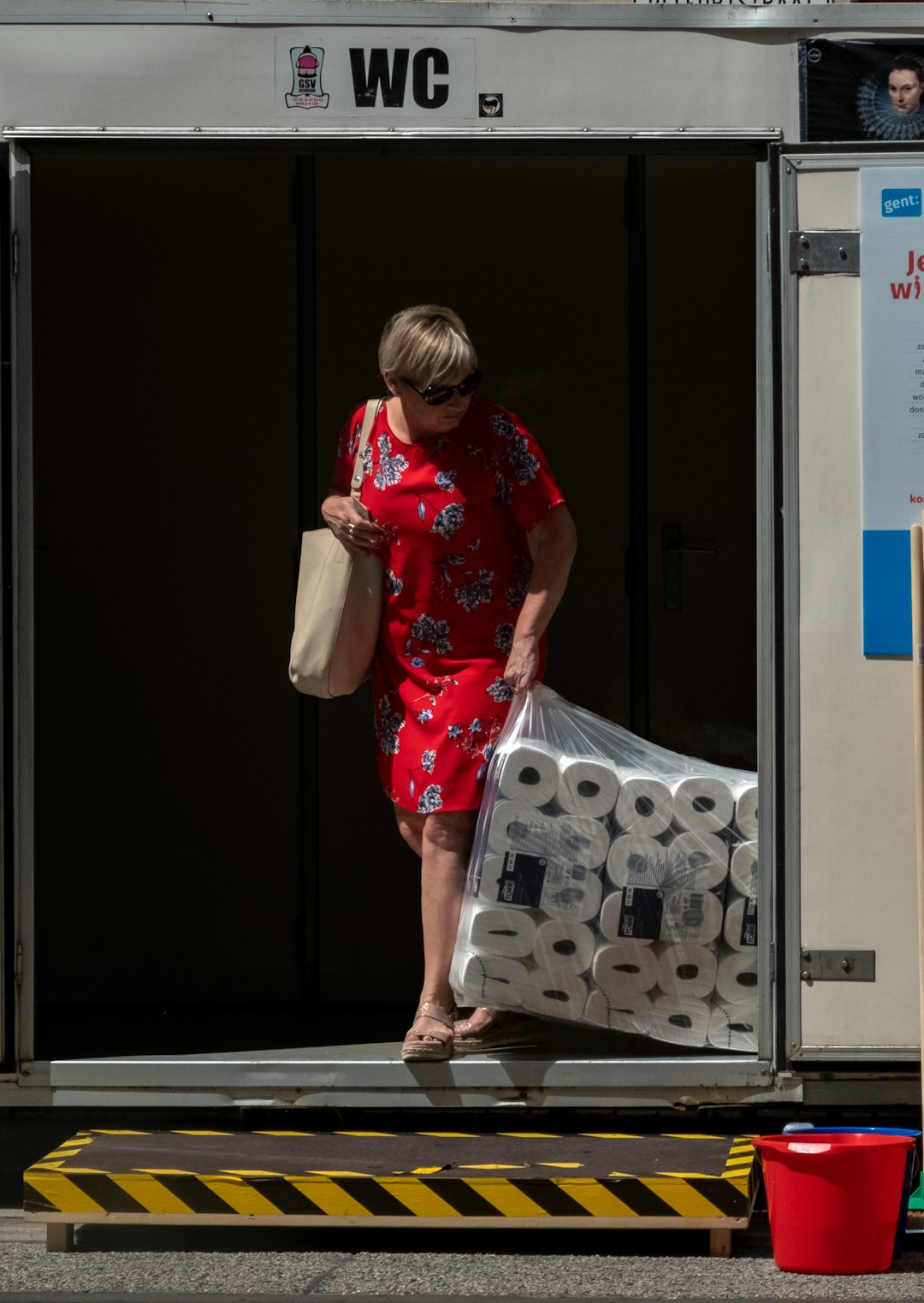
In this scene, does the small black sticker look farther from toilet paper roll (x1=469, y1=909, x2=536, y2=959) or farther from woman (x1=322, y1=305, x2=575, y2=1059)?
woman (x1=322, y1=305, x2=575, y2=1059)

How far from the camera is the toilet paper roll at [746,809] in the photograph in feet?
14.4

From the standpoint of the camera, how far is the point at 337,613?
14.7ft

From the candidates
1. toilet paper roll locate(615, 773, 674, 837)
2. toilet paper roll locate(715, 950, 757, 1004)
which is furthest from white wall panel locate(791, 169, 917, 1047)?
toilet paper roll locate(615, 773, 674, 837)

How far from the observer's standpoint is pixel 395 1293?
3674 mm

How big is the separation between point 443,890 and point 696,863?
580 mm

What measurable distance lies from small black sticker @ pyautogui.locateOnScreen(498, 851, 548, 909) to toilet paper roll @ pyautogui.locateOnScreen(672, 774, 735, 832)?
1.10 ft

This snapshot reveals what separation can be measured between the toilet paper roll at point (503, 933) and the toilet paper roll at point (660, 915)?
6.7 inches

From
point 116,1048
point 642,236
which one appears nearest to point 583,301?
point 642,236

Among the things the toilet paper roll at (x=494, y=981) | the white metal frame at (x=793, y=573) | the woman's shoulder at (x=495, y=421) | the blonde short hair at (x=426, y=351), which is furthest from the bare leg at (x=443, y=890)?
the blonde short hair at (x=426, y=351)

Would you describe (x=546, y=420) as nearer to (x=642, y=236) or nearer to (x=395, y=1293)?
(x=642, y=236)

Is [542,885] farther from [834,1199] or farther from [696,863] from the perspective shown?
[834,1199]

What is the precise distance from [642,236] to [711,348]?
40cm

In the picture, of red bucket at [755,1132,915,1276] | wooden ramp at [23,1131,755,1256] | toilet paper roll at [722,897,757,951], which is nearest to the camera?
red bucket at [755,1132,915,1276]

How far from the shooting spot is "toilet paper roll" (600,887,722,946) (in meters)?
4.33
